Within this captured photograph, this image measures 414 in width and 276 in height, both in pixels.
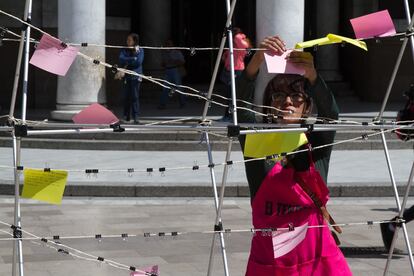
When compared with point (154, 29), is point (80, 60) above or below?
below

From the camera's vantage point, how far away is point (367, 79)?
25.6m

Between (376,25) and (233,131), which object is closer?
(233,131)

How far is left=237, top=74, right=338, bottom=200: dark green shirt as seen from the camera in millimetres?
4836

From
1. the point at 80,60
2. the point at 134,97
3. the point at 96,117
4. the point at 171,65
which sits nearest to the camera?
the point at 96,117

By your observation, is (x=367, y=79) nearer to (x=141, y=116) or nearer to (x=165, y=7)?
(x=165, y=7)

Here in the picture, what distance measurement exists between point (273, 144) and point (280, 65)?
41 cm

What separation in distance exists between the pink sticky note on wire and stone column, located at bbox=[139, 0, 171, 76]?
2024cm

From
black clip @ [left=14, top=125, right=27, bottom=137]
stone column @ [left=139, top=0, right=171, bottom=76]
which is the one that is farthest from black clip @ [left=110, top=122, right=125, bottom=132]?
stone column @ [left=139, top=0, right=171, bottom=76]

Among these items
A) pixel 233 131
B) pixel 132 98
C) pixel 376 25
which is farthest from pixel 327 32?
pixel 233 131

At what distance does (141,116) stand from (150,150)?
373cm

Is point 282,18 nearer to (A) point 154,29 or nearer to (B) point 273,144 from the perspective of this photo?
(A) point 154,29

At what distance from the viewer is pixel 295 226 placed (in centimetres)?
473

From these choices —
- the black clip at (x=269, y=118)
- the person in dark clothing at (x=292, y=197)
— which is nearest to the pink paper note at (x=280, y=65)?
the person in dark clothing at (x=292, y=197)

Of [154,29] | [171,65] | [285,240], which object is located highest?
[154,29]
